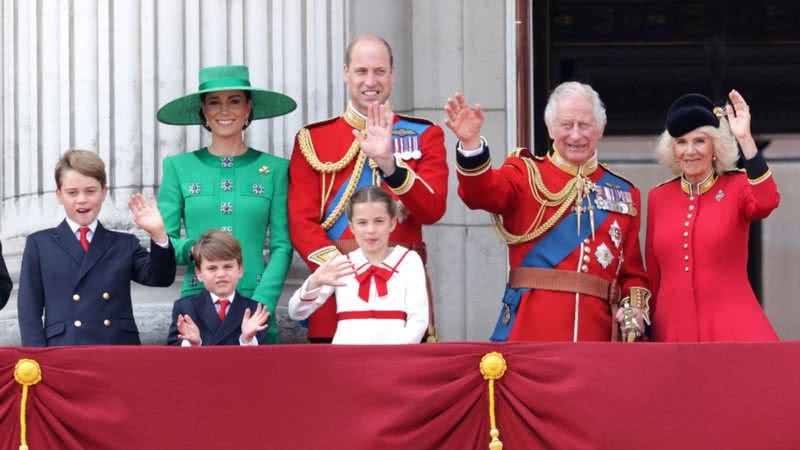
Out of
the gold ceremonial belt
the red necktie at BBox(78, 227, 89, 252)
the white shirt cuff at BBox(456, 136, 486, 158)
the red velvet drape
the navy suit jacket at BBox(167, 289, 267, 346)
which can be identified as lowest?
the red velvet drape

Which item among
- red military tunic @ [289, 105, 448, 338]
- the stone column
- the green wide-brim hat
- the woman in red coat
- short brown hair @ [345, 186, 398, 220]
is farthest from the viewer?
the stone column

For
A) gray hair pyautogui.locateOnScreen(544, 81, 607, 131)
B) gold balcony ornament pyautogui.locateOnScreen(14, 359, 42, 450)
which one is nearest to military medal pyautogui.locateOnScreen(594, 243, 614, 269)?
gray hair pyautogui.locateOnScreen(544, 81, 607, 131)

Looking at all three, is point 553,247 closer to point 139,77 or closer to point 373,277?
point 373,277

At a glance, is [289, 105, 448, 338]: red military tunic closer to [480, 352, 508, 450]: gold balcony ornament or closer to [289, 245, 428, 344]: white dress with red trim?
[289, 245, 428, 344]: white dress with red trim

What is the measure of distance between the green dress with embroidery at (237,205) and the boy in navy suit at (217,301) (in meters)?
0.29

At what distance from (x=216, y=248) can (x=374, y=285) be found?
567 mm

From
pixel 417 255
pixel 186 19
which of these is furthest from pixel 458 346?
pixel 186 19

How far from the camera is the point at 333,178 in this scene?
21.3 feet

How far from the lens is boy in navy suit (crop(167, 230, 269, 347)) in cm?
609

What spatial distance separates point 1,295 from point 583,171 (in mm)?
2091

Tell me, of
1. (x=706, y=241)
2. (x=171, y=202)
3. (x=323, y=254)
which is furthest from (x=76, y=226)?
(x=706, y=241)

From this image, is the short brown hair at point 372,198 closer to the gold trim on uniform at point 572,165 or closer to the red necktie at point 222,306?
the red necktie at point 222,306

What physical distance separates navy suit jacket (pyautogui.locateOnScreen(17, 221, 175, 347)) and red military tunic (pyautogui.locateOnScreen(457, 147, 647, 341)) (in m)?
1.17

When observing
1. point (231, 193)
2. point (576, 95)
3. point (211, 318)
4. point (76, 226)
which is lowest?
point (211, 318)
